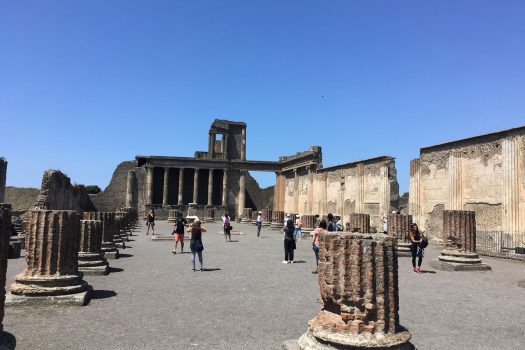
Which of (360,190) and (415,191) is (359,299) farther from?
(360,190)

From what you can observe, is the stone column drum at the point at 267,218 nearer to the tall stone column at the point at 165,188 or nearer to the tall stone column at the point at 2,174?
the tall stone column at the point at 165,188

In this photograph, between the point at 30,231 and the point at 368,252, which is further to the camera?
the point at 30,231

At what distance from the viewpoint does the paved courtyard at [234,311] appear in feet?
17.2

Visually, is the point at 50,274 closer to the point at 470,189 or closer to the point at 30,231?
the point at 30,231

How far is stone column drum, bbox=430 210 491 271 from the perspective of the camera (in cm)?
1202

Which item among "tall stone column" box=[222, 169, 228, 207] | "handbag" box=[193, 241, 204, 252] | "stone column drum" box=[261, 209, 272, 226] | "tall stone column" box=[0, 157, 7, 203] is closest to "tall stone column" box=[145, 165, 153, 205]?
"tall stone column" box=[222, 169, 228, 207]

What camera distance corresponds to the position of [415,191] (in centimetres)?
2114

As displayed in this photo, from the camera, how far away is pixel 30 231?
24.1 feet

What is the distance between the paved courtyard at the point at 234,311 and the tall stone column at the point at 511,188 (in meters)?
5.07

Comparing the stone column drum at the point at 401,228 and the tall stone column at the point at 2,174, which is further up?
the tall stone column at the point at 2,174

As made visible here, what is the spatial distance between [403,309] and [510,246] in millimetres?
10829

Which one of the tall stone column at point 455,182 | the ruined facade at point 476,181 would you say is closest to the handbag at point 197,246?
the ruined facade at point 476,181

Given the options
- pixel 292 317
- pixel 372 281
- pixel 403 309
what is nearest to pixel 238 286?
pixel 292 317

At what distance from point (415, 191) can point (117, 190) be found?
122 ft
